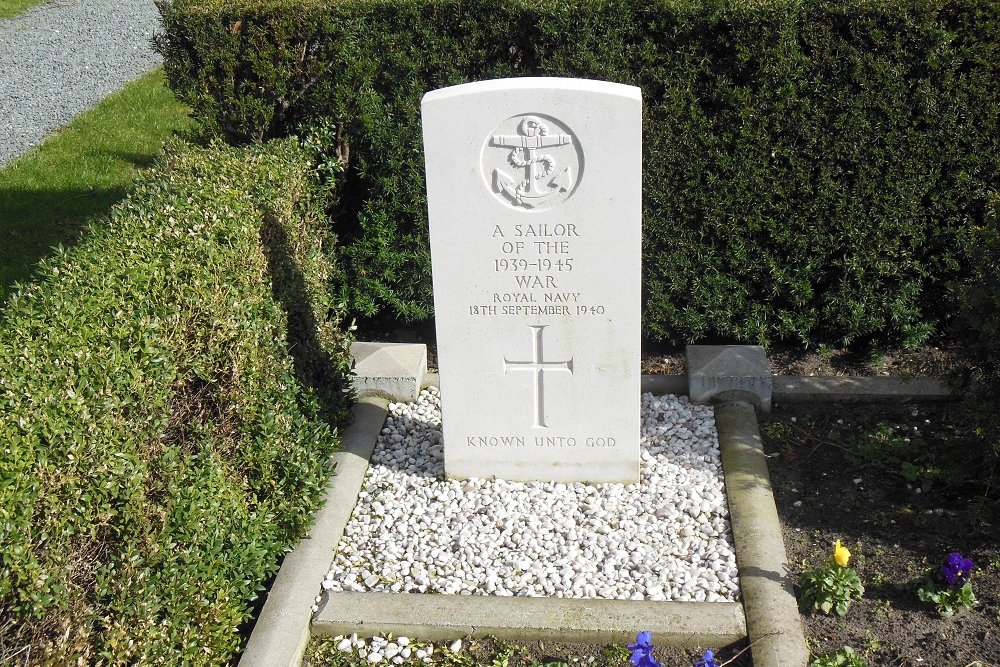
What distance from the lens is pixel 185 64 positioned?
5.69 meters

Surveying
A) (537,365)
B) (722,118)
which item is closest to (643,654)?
(537,365)

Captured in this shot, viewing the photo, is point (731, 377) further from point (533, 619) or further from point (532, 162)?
point (533, 619)

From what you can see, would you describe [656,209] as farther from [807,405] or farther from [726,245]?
[807,405]

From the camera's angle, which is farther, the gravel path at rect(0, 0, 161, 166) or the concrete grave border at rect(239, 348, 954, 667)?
the gravel path at rect(0, 0, 161, 166)

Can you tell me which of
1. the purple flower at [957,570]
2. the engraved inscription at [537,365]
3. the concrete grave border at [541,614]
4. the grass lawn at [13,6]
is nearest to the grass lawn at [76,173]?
the engraved inscription at [537,365]

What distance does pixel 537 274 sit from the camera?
4.24 metres

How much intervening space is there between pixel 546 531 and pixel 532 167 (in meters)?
1.65

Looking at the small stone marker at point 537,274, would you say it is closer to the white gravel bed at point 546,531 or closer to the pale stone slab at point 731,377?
the white gravel bed at point 546,531

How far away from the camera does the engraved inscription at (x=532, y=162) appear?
3979 millimetres

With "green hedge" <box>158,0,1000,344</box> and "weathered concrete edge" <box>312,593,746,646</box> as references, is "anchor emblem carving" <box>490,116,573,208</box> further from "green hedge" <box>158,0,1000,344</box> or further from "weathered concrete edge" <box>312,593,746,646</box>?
"weathered concrete edge" <box>312,593,746,646</box>

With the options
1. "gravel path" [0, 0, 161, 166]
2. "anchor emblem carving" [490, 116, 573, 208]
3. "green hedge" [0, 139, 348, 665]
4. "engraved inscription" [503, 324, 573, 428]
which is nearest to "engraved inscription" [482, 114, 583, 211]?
"anchor emblem carving" [490, 116, 573, 208]

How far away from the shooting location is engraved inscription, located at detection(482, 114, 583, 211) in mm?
3979

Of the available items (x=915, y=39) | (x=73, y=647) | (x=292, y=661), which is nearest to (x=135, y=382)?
(x=73, y=647)

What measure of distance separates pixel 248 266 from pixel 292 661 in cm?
172
